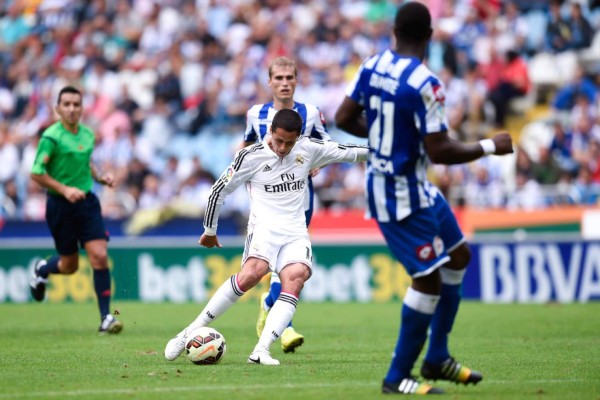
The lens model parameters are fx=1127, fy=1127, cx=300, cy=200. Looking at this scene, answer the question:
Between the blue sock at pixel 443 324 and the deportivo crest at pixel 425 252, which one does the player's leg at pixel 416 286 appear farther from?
the blue sock at pixel 443 324

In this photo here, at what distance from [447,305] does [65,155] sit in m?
6.51

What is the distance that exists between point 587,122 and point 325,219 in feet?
17.3

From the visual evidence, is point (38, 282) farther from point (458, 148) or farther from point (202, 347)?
point (458, 148)

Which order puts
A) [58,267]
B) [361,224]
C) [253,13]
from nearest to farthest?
[58,267] → [361,224] → [253,13]

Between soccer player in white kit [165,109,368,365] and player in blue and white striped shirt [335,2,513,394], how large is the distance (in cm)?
191

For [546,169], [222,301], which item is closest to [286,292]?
[222,301]

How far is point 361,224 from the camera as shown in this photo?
2091cm

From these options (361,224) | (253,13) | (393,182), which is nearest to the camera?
(393,182)

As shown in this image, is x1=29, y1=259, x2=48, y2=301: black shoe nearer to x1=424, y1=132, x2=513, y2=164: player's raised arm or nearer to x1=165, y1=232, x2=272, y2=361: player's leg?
x1=165, y1=232, x2=272, y2=361: player's leg

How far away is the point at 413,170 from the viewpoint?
Result: 7.52 m

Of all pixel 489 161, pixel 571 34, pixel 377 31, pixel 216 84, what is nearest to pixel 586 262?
pixel 489 161

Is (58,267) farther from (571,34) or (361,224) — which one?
(571,34)

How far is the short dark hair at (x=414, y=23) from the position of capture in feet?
24.2

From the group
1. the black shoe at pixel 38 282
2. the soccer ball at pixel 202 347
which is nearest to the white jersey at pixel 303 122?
the soccer ball at pixel 202 347
